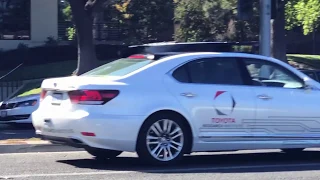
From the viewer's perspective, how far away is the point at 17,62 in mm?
30891

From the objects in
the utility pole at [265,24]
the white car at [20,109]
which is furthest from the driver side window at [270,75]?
the white car at [20,109]

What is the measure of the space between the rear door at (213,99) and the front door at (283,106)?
203 millimetres

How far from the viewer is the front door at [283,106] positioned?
10320mm

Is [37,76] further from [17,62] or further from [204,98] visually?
[204,98]

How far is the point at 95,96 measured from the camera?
9.52m

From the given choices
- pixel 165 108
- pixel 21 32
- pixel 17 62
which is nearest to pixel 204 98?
pixel 165 108

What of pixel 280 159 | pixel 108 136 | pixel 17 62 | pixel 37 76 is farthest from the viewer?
pixel 17 62

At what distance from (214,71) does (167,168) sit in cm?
155

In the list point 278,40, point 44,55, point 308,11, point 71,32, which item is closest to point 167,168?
point 308,11

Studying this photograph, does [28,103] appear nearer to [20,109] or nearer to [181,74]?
[20,109]

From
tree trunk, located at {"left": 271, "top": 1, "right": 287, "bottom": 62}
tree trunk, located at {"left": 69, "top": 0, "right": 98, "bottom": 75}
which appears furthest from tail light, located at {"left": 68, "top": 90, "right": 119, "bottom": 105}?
tree trunk, located at {"left": 271, "top": 1, "right": 287, "bottom": 62}

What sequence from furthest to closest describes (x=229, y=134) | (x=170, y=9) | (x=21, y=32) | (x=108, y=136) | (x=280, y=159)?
1. (x=170, y=9)
2. (x=21, y=32)
3. (x=280, y=159)
4. (x=229, y=134)
5. (x=108, y=136)

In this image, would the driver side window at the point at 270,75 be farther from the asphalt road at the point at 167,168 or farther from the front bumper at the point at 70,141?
the front bumper at the point at 70,141

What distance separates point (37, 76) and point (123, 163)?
58.5ft
